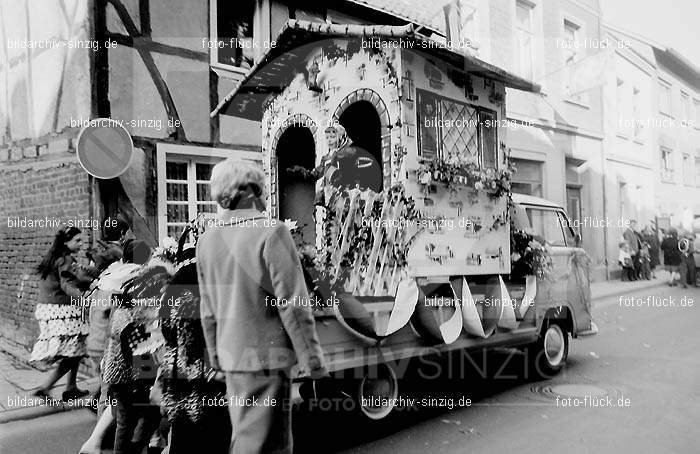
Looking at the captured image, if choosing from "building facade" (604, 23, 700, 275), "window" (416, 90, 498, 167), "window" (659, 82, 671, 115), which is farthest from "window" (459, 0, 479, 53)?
"window" (659, 82, 671, 115)

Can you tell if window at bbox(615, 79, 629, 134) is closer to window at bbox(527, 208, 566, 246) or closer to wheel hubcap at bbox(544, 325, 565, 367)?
window at bbox(527, 208, 566, 246)

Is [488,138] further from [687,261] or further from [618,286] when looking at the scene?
[687,261]

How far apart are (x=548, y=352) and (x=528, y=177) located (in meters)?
8.96

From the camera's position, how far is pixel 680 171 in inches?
808

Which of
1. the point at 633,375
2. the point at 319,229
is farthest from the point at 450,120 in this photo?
the point at 633,375

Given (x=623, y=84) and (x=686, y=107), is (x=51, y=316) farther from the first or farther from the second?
(x=686, y=107)

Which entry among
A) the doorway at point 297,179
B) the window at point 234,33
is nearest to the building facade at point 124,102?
the window at point 234,33

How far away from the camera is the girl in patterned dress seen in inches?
198

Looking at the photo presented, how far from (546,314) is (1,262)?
26.8 ft

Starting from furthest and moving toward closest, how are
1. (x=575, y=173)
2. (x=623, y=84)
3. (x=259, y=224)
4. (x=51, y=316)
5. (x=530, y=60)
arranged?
(x=623, y=84) < (x=575, y=173) < (x=530, y=60) < (x=51, y=316) < (x=259, y=224)

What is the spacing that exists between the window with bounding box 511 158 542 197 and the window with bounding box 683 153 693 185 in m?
10.1

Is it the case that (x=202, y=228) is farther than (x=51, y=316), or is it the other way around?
(x=51, y=316)

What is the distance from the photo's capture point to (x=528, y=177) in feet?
46.6

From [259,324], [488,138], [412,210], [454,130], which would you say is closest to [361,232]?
[412,210]
